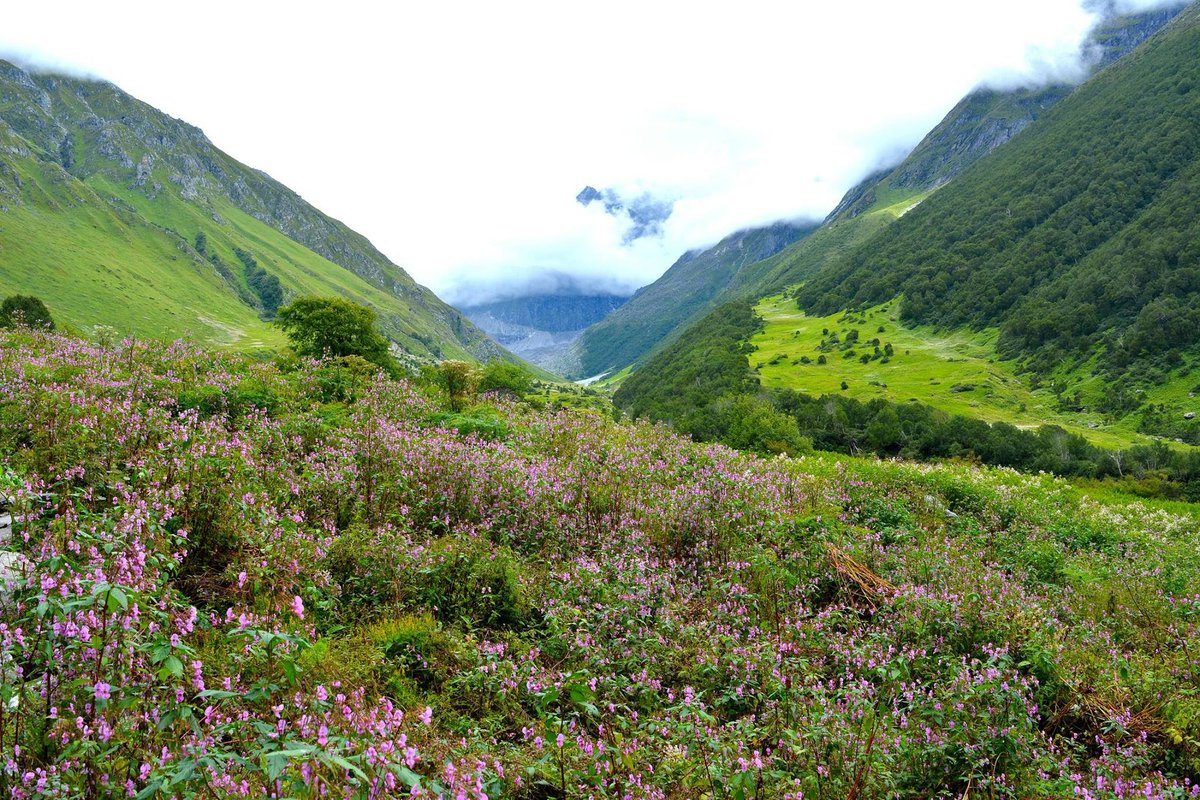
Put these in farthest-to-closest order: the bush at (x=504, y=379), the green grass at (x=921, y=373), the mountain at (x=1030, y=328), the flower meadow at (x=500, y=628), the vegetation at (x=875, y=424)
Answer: the green grass at (x=921, y=373) → the mountain at (x=1030, y=328) → the vegetation at (x=875, y=424) → the bush at (x=504, y=379) → the flower meadow at (x=500, y=628)

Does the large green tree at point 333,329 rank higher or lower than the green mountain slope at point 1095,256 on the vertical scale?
lower

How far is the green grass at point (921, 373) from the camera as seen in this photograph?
102938 mm

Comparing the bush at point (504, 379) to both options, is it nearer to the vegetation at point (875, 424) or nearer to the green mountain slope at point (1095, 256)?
the vegetation at point (875, 424)

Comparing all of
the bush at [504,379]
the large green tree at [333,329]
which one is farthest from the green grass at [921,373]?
the large green tree at [333,329]

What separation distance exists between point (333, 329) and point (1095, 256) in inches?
7622

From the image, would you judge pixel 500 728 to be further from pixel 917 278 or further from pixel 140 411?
pixel 917 278

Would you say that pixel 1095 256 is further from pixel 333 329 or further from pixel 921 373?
pixel 333 329

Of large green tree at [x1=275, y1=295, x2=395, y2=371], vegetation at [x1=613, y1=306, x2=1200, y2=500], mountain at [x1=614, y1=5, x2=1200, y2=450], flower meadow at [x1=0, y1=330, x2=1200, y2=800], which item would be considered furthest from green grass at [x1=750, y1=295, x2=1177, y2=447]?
flower meadow at [x1=0, y1=330, x2=1200, y2=800]

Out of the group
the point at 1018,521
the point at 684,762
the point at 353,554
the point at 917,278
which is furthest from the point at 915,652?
the point at 917,278

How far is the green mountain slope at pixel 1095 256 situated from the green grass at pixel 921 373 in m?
7.77

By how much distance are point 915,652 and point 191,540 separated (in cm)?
779

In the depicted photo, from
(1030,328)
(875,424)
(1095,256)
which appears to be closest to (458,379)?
(875,424)

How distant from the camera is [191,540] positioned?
5.98m

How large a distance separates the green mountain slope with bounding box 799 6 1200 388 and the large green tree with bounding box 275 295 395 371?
461 ft
